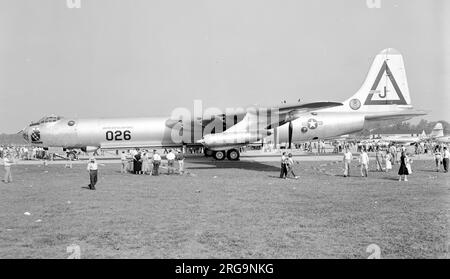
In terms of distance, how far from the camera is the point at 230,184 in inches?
747

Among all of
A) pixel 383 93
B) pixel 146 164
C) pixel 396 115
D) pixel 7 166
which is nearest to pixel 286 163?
pixel 146 164

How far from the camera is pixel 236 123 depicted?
112 ft

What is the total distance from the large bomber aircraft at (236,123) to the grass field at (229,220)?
15543 millimetres

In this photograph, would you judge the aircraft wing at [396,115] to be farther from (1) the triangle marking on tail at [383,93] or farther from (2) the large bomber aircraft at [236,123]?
(1) the triangle marking on tail at [383,93]

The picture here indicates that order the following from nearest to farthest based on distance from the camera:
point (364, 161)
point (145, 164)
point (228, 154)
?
point (364, 161) → point (145, 164) → point (228, 154)

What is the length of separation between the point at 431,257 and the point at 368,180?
13.1 meters

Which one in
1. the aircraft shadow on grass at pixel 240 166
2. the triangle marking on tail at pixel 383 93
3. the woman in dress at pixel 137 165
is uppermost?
the triangle marking on tail at pixel 383 93

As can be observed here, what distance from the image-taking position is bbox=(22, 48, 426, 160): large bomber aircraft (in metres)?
34.4

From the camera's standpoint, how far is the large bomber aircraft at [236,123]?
113ft

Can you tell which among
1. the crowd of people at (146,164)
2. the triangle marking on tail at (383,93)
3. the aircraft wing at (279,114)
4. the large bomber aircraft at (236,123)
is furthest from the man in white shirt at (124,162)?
the triangle marking on tail at (383,93)

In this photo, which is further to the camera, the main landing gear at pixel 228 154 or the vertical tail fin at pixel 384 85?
the vertical tail fin at pixel 384 85

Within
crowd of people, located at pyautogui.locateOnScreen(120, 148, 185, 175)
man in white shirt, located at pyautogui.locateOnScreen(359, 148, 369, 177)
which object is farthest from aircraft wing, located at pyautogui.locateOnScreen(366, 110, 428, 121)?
crowd of people, located at pyautogui.locateOnScreen(120, 148, 185, 175)

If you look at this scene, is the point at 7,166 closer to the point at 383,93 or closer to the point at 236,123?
the point at 236,123

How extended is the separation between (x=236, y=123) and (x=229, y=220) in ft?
77.3
